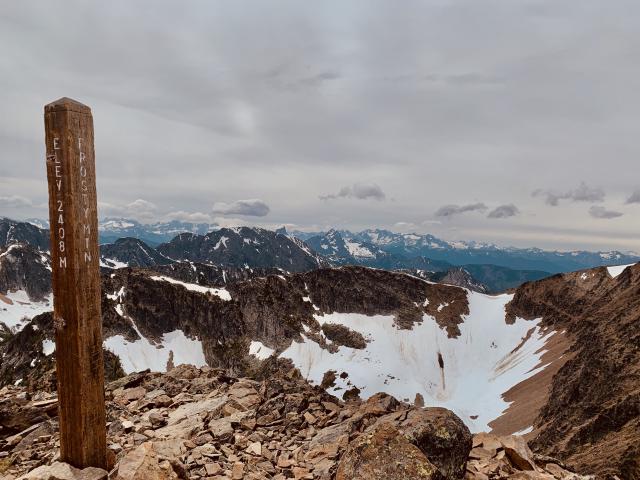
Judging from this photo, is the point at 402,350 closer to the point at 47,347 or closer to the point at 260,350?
the point at 260,350

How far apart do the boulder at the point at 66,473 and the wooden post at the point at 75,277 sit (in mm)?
170

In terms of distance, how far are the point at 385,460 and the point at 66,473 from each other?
6.85m

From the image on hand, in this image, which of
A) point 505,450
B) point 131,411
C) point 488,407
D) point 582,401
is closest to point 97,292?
point 131,411

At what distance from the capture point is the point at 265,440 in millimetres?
12609

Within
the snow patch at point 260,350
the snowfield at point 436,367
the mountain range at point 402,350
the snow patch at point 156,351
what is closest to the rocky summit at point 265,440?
the mountain range at point 402,350

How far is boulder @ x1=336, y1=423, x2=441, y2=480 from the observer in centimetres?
841

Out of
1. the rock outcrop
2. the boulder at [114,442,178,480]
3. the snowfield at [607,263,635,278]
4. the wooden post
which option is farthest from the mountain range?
the wooden post

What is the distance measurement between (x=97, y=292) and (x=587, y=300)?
21047 cm

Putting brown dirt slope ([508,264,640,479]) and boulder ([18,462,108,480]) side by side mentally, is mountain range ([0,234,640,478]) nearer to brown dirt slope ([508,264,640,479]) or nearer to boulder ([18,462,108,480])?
brown dirt slope ([508,264,640,479])

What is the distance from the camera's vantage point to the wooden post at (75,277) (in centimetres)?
783

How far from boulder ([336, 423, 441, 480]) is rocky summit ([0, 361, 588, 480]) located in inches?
0.9

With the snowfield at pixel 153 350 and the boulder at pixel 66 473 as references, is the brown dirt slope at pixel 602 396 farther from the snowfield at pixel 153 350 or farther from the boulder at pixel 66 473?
the snowfield at pixel 153 350

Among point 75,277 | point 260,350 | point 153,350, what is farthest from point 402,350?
point 75,277

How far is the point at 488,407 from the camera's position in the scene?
13788 cm
